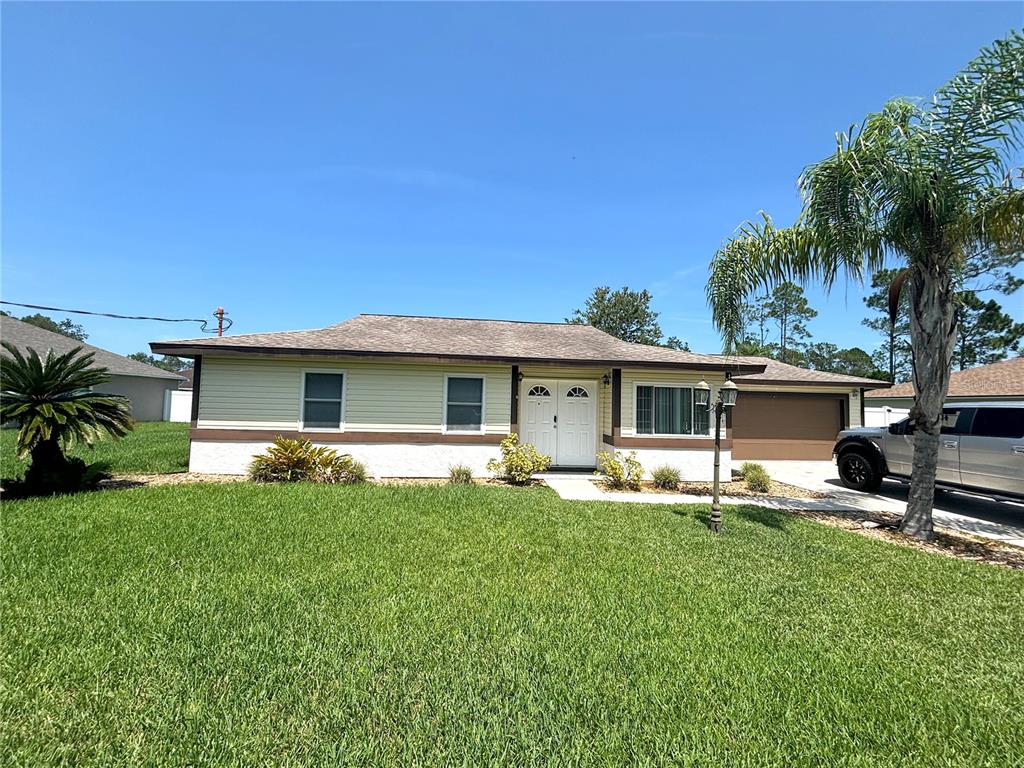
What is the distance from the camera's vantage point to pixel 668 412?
37.9 ft

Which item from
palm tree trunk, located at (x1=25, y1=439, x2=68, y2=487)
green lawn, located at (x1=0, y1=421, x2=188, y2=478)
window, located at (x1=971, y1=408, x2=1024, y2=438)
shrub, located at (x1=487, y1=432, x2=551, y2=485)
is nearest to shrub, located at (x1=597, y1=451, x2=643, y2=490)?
shrub, located at (x1=487, y1=432, x2=551, y2=485)

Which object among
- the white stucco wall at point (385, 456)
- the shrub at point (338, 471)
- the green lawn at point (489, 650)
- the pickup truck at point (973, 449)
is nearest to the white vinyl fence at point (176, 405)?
the white stucco wall at point (385, 456)

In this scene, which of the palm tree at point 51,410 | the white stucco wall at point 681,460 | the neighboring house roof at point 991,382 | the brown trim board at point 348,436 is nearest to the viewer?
the palm tree at point 51,410

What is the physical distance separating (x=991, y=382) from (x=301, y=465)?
82.6 feet

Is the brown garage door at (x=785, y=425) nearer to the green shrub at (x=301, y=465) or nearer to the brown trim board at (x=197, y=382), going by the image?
the green shrub at (x=301, y=465)

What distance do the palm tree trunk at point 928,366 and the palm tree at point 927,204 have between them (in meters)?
0.01

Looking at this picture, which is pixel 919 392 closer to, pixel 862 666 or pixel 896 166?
pixel 896 166

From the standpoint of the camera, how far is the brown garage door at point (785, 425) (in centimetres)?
1539

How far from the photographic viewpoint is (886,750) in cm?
238

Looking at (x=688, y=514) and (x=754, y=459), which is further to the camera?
(x=754, y=459)

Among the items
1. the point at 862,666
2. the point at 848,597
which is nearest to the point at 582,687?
the point at 862,666

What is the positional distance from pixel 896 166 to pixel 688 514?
5934 mm

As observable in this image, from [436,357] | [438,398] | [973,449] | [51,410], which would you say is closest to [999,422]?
[973,449]

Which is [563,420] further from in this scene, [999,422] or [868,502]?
[999,422]
